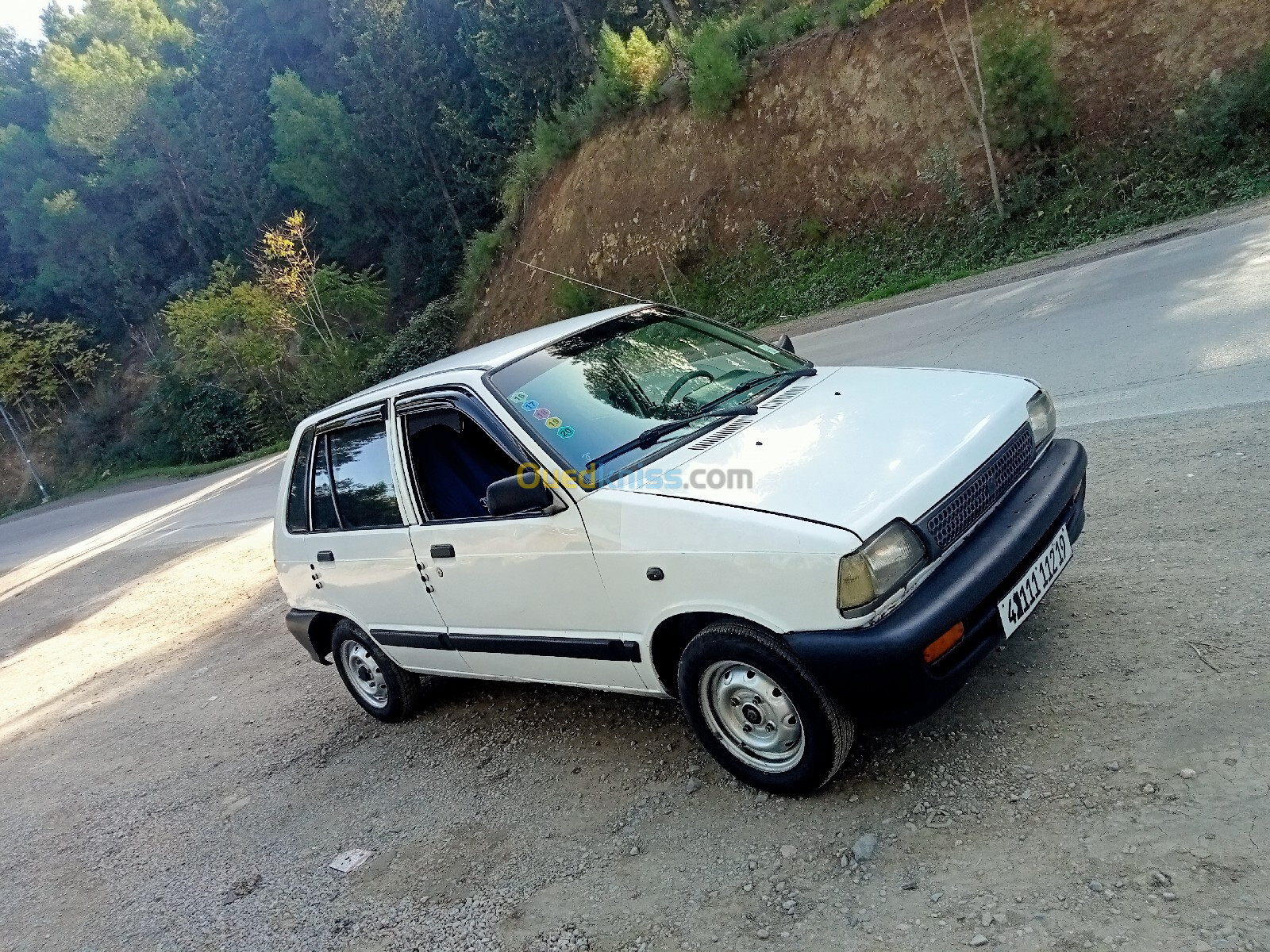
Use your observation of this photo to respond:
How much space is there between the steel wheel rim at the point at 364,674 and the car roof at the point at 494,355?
140cm

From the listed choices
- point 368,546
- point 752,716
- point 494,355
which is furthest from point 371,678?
point 752,716

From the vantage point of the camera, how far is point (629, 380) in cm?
397

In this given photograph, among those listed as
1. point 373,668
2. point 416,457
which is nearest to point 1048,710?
point 416,457

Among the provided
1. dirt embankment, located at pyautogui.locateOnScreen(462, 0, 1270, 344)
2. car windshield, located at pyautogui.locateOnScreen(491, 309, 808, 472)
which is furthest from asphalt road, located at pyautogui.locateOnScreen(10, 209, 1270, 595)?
dirt embankment, located at pyautogui.locateOnScreen(462, 0, 1270, 344)

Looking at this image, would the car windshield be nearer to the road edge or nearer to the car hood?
the car hood

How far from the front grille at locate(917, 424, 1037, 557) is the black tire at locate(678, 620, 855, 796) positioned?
64 cm

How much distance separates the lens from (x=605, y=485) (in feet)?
10.9

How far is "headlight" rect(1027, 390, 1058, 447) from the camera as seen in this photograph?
3678 mm

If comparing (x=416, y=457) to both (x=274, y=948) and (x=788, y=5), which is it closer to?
(x=274, y=948)

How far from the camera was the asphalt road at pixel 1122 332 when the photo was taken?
6141 mm

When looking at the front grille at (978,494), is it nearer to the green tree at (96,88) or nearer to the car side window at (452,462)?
the car side window at (452,462)

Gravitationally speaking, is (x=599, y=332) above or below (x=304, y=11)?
below

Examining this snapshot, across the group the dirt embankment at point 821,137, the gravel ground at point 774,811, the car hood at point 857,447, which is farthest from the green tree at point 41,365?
the car hood at point 857,447

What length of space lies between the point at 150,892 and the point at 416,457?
2418mm
